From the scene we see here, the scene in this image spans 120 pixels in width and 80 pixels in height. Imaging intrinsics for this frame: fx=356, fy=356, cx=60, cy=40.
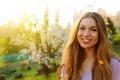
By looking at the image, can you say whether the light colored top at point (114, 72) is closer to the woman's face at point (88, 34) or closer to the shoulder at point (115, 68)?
the shoulder at point (115, 68)

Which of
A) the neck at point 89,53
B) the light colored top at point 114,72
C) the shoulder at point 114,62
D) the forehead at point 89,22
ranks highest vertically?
the forehead at point 89,22

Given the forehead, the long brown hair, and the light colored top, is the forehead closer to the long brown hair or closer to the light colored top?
the long brown hair

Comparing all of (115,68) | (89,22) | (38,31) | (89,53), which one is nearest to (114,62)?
(115,68)

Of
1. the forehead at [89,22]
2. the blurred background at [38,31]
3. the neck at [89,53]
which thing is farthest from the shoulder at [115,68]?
the blurred background at [38,31]

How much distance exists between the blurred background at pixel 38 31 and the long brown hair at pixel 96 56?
5.11ft

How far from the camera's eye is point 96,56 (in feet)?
6.20

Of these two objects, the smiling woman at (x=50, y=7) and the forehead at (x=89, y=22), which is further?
the smiling woman at (x=50, y=7)

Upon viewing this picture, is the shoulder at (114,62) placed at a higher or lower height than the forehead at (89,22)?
lower

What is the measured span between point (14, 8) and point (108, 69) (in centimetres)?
186

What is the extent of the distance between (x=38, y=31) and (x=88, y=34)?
1709mm

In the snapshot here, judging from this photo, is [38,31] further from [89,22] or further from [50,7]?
[89,22]

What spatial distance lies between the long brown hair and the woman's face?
22mm

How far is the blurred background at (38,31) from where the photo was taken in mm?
3506

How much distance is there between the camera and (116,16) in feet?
11.7
